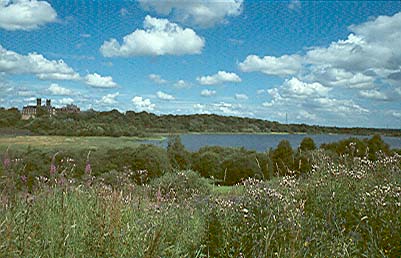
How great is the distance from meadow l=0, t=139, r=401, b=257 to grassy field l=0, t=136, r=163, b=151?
44.0 ft

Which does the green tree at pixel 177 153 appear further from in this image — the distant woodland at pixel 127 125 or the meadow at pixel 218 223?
the meadow at pixel 218 223

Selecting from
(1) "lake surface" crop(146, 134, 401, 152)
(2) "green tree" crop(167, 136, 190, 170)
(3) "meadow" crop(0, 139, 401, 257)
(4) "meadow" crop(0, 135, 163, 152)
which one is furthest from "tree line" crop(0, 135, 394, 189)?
(3) "meadow" crop(0, 139, 401, 257)

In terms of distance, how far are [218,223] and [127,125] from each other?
24991mm

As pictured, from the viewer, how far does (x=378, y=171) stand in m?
6.96

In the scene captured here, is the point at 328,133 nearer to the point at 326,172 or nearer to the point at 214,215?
the point at 326,172

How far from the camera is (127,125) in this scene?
29016mm

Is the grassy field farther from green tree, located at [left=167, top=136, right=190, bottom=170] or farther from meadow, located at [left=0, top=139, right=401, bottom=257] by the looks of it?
meadow, located at [left=0, top=139, right=401, bottom=257]

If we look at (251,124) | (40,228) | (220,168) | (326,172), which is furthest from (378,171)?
(251,124)

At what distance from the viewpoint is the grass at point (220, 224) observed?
3.70 meters

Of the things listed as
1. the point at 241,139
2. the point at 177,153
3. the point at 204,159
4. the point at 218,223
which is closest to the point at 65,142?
the point at 177,153

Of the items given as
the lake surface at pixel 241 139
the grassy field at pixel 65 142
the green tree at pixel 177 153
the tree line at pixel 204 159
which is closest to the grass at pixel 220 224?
the tree line at pixel 204 159

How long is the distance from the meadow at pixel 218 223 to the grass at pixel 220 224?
11mm

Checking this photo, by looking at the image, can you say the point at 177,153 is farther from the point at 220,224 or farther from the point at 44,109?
the point at 220,224

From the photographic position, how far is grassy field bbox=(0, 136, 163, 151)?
19.1m
